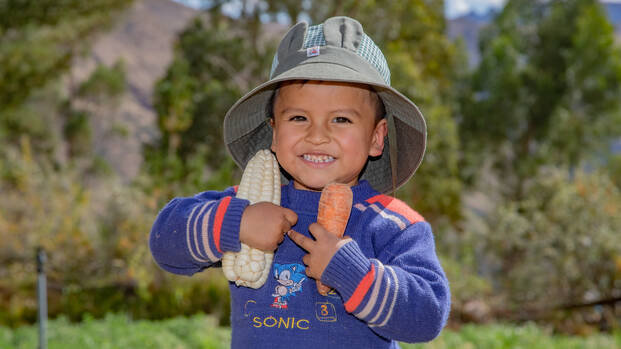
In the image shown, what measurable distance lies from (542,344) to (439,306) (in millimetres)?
5577

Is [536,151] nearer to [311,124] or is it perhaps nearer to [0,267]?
[0,267]

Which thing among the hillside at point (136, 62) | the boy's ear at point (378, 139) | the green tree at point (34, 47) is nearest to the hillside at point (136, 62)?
the hillside at point (136, 62)

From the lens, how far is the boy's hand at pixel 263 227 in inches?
60.2

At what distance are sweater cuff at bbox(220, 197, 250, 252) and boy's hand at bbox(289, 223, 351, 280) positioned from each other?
0.16m

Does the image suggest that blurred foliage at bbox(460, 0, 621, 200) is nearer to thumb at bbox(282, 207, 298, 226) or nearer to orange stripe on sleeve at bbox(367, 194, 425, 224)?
orange stripe on sleeve at bbox(367, 194, 425, 224)

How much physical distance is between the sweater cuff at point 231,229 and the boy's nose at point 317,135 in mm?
284

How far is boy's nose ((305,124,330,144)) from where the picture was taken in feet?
5.45

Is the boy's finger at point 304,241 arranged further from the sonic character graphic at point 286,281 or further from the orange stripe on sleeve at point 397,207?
the orange stripe on sleeve at point 397,207

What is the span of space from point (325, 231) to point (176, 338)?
4836 mm

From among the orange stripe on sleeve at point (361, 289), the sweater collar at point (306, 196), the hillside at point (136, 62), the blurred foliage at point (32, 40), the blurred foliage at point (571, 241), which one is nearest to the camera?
the orange stripe on sleeve at point (361, 289)

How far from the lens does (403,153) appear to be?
197cm

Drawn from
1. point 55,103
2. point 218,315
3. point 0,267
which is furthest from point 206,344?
point 55,103

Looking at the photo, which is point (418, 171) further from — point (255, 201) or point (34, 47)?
point (255, 201)

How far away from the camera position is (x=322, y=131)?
167cm
